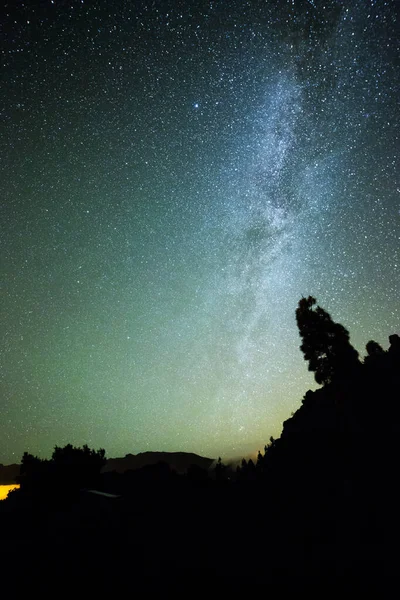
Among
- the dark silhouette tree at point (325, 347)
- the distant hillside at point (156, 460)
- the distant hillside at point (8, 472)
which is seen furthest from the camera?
the distant hillside at point (156, 460)

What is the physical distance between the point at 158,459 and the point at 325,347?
4841 inches

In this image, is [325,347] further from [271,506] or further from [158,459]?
[158,459]

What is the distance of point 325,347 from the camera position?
96.1 feet

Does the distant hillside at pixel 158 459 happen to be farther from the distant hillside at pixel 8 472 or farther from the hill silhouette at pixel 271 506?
the hill silhouette at pixel 271 506

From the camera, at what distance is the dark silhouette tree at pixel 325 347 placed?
28.3 metres

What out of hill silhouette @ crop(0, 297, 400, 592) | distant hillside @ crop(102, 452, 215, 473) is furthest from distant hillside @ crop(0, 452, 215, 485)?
hill silhouette @ crop(0, 297, 400, 592)

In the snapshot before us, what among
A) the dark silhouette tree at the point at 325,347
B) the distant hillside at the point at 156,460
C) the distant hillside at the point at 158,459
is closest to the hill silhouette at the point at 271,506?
the dark silhouette tree at the point at 325,347

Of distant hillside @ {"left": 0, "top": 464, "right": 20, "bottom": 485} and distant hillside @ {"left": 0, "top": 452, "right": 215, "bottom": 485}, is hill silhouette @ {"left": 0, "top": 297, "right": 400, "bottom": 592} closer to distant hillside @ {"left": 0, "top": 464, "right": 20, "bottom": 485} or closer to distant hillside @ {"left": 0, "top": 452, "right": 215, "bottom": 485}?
distant hillside @ {"left": 0, "top": 464, "right": 20, "bottom": 485}

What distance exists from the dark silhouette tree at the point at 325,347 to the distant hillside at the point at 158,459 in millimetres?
94776

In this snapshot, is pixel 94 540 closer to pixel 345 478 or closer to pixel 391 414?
pixel 345 478

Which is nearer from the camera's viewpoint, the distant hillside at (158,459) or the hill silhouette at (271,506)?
the hill silhouette at (271,506)

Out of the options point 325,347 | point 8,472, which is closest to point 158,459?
point 8,472

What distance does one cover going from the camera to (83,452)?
26953mm

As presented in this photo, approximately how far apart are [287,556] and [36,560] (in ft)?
35.5
